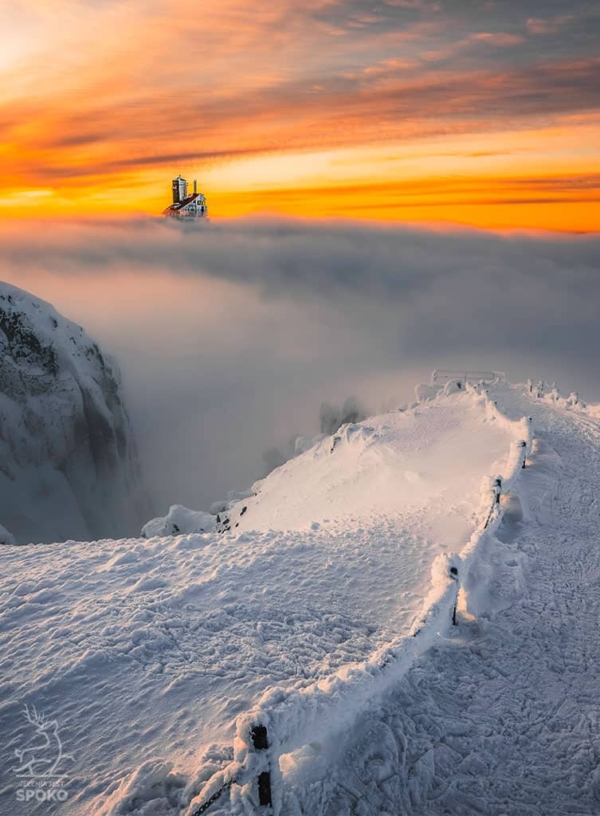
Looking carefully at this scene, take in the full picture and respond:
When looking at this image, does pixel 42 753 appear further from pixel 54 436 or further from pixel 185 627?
pixel 54 436

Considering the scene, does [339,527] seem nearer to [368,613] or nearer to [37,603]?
[368,613]

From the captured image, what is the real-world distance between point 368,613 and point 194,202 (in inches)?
5826

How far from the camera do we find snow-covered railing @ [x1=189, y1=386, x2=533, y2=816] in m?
4.68

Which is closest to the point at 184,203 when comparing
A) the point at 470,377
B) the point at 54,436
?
the point at 54,436

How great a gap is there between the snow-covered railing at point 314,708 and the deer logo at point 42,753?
6.14 feet

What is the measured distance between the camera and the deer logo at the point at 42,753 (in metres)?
5.35

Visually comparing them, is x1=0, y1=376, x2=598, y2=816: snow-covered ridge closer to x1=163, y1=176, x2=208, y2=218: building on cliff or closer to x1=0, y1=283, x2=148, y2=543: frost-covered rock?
x1=0, y1=283, x2=148, y2=543: frost-covered rock

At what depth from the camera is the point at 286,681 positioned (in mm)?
6699

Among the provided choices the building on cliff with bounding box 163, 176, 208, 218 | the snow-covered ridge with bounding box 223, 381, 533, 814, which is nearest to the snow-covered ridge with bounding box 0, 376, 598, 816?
the snow-covered ridge with bounding box 223, 381, 533, 814

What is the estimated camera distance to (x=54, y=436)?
253 feet

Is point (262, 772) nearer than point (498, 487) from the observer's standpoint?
Yes

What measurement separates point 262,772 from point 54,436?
3214 inches

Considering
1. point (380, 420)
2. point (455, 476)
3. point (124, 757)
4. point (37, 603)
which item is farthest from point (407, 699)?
point (380, 420)

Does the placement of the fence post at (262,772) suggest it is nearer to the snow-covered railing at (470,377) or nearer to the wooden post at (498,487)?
the wooden post at (498,487)
